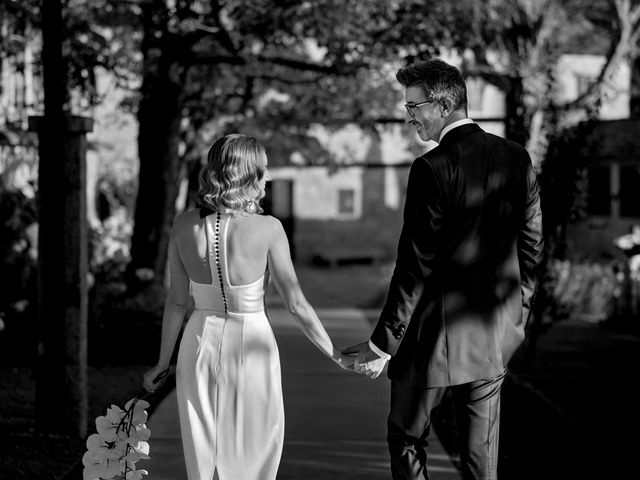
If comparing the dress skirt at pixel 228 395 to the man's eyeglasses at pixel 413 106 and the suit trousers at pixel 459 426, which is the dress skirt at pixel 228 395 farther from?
the man's eyeglasses at pixel 413 106

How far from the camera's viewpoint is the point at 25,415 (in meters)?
7.16

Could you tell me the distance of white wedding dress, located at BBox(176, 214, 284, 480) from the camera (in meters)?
4.16

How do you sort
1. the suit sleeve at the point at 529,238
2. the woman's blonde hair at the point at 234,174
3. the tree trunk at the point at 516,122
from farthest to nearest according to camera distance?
the tree trunk at the point at 516,122 → the suit sleeve at the point at 529,238 → the woman's blonde hair at the point at 234,174

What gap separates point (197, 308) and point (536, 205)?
1.43 m

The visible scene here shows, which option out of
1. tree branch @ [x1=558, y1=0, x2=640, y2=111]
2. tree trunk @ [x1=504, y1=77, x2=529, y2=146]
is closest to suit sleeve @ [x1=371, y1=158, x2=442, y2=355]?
tree trunk @ [x1=504, y1=77, x2=529, y2=146]

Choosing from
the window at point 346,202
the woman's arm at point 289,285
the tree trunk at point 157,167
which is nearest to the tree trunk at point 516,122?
the tree trunk at point 157,167

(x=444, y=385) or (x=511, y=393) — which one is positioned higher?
(x=444, y=385)

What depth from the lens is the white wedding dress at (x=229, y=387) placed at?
4164mm

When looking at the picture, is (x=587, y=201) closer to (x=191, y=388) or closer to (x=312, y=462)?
(x=312, y=462)

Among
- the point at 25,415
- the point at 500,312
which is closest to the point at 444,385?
the point at 500,312

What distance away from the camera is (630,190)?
89.7 feet

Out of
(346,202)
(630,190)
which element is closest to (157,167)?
(630,190)

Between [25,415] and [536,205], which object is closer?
[536,205]

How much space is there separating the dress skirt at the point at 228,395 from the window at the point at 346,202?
26.1 meters
